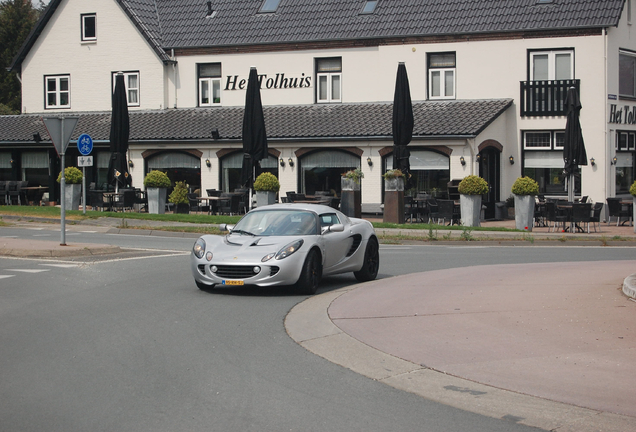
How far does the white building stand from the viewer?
106 feet

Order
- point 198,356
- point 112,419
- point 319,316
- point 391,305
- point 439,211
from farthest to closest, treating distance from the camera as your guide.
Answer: point 439,211, point 391,305, point 319,316, point 198,356, point 112,419

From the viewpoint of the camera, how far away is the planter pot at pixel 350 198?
2814 centimetres

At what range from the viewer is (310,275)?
40.7 feet

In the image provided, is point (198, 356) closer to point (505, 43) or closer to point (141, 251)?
point (141, 251)

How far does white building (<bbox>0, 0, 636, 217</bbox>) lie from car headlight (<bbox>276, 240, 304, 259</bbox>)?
19.4 metres

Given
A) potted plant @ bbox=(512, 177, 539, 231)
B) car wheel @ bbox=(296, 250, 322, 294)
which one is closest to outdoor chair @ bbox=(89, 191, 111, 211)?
potted plant @ bbox=(512, 177, 539, 231)

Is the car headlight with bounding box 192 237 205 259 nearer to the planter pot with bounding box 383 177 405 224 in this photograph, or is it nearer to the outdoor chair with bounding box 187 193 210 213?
the planter pot with bounding box 383 177 405 224

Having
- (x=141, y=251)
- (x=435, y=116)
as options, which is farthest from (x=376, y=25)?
(x=141, y=251)

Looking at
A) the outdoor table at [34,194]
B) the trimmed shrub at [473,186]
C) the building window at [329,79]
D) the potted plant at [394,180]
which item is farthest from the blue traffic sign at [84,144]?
the trimmed shrub at [473,186]

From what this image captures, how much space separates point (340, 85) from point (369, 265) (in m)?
22.2

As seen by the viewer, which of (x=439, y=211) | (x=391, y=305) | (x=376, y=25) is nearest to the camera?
(x=391, y=305)

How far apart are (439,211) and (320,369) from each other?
19.8 metres

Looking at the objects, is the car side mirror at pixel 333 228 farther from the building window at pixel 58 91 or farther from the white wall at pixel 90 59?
the building window at pixel 58 91

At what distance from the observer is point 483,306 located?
36.1ft
